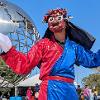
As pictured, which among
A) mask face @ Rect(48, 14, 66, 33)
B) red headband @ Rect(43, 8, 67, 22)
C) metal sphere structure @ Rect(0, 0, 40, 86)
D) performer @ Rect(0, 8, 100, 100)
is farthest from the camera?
metal sphere structure @ Rect(0, 0, 40, 86)

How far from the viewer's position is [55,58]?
4965 millimetres

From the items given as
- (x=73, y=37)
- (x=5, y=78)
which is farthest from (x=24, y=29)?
(x=73, y=37)

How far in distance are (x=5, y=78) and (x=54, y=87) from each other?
1039 centimetres

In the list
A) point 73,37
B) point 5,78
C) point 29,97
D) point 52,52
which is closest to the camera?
point 52,52

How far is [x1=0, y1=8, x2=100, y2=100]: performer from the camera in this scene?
4789 mm

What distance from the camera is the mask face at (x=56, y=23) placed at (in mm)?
5090

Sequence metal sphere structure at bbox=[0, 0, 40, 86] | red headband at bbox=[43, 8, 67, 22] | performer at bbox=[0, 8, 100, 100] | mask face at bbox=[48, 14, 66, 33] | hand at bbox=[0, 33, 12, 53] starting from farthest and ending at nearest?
metal sphere structure at bbox=[0, 0, 40, 86] → red headband at bbox=[43, 8, 67, 22] → mask face at bbox=[48, 14, 66, 33] → performer at bbox=[0, 8, 100, 100] → hand at bbox=[0, 33, 12, 53]

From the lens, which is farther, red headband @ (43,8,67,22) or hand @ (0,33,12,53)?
red headband @ (43,8,67,22)

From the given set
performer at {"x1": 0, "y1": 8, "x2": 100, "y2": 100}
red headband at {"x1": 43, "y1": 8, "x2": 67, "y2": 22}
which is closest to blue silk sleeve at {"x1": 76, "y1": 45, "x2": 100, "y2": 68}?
performer at {"x1": 0, "y1": 8, "x2": 100, "y2": 100}

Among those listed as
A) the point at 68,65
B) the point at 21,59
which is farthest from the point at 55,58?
the point at 21,59

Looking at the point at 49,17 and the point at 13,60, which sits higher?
the point at 49,17

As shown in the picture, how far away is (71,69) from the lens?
16.2 ft

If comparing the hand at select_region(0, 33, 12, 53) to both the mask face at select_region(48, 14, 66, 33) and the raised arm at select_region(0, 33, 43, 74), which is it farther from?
the mask face at select_region(48, 14, 66, 33)

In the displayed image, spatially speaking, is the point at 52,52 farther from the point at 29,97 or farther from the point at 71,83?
the point at 29,97
